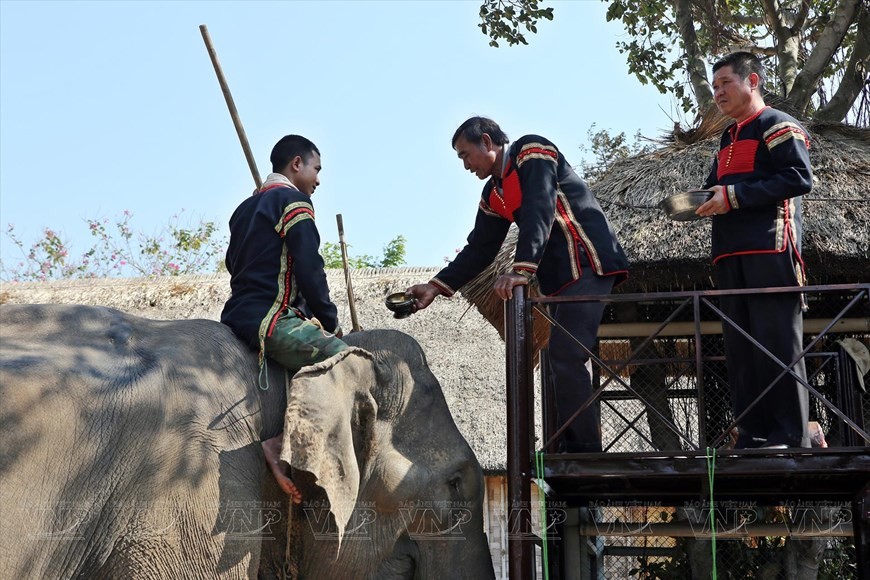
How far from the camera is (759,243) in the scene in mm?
6105

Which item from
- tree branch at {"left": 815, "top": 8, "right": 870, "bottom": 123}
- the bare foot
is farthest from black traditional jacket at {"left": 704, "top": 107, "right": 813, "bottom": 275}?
tree branch at {"left": 815, "top": 8, "right": 870, "bottom": 123}

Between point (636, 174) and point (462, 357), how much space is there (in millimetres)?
4203

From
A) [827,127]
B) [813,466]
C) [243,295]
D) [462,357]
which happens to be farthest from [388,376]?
[462,357]

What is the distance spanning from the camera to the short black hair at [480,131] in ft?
21.6

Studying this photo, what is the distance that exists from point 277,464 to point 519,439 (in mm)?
1302

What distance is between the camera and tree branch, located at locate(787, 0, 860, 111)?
444 inches

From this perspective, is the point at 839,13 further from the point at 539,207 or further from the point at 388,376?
the point at 388,376

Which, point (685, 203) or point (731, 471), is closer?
point (731, 471)

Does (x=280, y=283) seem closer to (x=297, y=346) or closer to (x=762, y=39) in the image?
(x=297, y=346)

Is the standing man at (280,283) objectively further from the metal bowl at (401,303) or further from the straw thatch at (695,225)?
the straw thatch at (695,225)

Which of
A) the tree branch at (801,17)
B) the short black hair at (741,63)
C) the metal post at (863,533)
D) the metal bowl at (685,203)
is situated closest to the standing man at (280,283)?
the metal bowl at (685,203)

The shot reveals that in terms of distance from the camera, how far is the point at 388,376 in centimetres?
576

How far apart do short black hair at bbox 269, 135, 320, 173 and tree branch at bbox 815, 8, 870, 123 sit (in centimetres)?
734

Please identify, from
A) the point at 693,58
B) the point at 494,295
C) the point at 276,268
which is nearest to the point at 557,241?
the point at 276,268
